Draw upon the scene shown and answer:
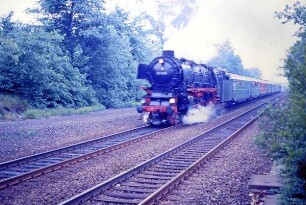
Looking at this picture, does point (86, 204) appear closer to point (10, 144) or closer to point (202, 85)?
point (10, 144)

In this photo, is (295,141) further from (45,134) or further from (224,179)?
(45,134)

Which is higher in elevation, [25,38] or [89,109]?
[25,38]

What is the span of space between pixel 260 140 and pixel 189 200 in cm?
185

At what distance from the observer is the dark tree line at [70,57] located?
2266 cm

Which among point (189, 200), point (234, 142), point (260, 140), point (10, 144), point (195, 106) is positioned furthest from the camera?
point (195, 106)

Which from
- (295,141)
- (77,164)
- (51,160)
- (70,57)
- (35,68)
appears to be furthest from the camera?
(70,57)

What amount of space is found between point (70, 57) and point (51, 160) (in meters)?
19.4

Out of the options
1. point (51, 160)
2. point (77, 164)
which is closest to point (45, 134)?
point (51, 160)

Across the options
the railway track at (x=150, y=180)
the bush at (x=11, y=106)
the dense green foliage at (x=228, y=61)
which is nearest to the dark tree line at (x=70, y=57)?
the bush at (x=11, y=106)

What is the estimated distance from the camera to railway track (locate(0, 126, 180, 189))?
8.12m

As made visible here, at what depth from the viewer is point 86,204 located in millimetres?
6348

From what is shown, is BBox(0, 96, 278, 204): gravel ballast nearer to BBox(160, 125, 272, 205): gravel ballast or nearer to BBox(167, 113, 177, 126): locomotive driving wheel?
BBox(167, 113, 177, 126): locomotive driving wheel

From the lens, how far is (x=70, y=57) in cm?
2814

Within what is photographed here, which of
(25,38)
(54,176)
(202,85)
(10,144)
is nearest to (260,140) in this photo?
(54,176)
